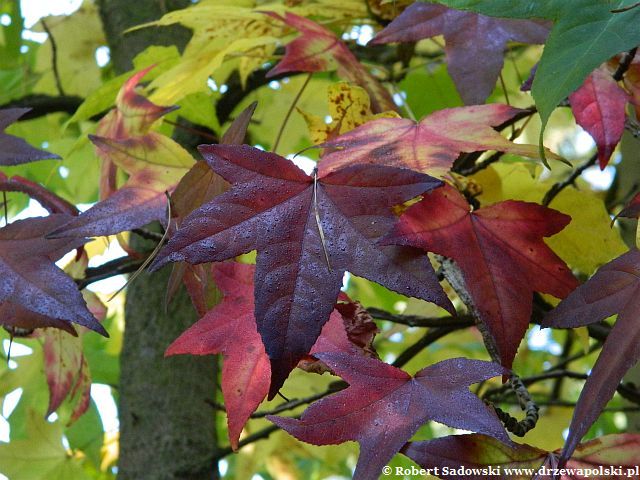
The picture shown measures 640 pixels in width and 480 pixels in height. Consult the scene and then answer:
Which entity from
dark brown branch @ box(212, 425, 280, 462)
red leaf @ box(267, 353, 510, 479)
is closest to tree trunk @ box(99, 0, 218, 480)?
dark brown branch @ box(212, 425, 280, 462)

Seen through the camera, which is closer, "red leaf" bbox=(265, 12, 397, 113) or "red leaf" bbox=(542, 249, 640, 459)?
"red leaf" bbox=(542, 249, 640, 459)

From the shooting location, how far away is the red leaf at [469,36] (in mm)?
658

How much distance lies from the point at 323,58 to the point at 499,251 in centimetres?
31

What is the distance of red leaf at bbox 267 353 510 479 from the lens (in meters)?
0.44

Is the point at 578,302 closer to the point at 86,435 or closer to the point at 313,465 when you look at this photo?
the point at 86,435

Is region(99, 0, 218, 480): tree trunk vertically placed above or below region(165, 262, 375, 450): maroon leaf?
below

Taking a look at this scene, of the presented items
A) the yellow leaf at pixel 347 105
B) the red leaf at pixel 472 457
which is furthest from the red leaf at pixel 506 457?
the yellow leaf at pixel 347 105

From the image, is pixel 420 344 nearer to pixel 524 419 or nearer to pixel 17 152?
pixel 524 419

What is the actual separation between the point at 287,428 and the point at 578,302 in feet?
0.66

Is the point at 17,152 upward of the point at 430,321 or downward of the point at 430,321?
upward

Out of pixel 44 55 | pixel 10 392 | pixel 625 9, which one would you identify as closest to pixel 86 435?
pixel 10 392

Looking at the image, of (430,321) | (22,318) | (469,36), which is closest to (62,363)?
(22,318)

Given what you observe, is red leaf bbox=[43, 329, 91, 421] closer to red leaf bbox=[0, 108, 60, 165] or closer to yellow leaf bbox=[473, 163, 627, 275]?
red leaf bbox=[0, 108, 60, 165]

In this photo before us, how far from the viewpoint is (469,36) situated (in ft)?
2.24
